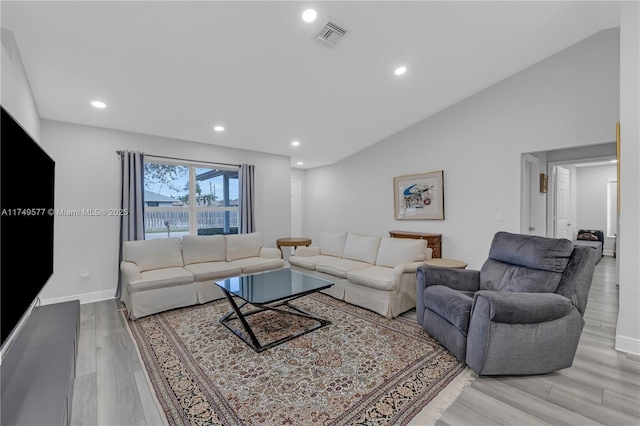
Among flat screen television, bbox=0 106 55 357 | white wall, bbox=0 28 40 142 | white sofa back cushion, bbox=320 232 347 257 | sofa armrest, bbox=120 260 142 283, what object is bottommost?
sofa armrest, bbox=120 260 142 283

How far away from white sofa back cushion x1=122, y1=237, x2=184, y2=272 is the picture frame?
381cm

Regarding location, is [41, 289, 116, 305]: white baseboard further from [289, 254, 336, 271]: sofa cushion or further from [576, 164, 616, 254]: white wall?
[576, 164, 616, 254]: white wall

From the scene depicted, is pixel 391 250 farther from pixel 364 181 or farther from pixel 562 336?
pixel 364 181

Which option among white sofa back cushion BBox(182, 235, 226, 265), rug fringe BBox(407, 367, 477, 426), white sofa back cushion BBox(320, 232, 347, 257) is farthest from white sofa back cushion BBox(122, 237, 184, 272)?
rug fringe BBox(407, 367, 477, 426)

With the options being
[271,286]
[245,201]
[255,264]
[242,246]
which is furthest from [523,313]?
[245,201]

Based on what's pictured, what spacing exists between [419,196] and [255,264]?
3.06 meters

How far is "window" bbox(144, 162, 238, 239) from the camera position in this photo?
435 centimetres

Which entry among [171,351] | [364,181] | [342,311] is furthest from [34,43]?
[364,181]

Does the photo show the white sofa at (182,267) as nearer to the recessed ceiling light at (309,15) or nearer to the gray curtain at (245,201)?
the gray curtain at (245,201)

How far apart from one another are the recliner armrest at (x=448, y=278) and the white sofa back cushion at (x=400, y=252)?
81cm

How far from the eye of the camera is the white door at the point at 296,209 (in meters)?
7.51

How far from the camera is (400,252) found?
12.0 ft

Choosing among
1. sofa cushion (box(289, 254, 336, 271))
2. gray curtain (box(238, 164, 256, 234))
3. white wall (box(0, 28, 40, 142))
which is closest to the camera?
white wall (box(0, 28, 40, 142))

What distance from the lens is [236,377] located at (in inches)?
80.9
